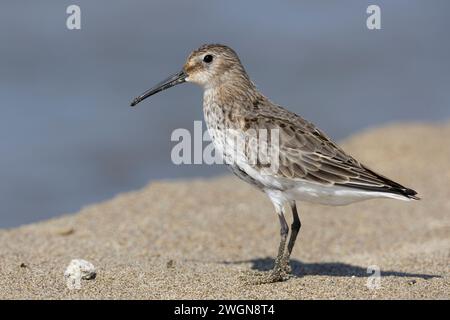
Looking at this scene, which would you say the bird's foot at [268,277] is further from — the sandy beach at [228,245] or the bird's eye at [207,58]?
the bird's eye at [207,58]

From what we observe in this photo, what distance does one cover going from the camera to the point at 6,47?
1869 cm

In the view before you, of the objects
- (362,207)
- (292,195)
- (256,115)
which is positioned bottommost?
(362,207)

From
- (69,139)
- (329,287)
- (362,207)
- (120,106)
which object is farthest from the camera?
(120,106)

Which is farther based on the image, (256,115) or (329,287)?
(256,115)

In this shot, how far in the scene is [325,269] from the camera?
7.78 metres

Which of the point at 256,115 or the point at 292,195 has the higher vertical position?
the point at 256,115

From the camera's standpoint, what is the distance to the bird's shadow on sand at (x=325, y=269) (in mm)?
7211

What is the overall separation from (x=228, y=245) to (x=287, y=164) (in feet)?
8.57

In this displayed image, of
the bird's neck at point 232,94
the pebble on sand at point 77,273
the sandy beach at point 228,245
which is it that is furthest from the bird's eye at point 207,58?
the pebble on sand at point 77,273
